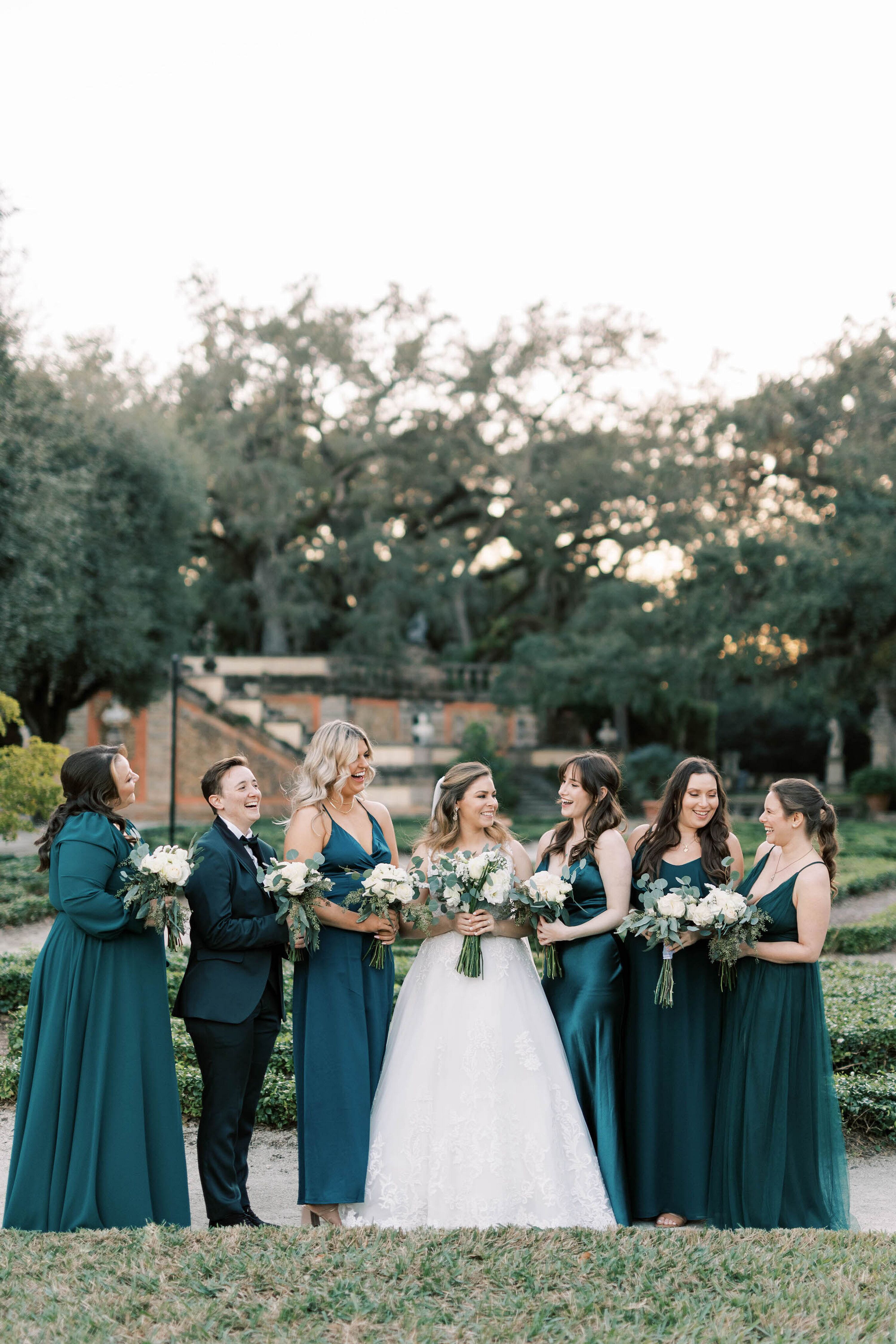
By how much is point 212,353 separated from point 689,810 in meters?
29.0

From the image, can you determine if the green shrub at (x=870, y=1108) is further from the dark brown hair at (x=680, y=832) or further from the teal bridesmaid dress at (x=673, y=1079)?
the dark brown hair at (x=680, y=832)

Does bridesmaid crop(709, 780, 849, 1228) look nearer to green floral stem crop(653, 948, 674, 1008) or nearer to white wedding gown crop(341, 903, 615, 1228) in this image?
green floral stem crop(653, 948, 674, 1008)

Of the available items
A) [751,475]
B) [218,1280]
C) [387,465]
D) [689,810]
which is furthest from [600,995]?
[387,465]

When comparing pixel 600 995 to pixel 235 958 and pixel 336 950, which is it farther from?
pixel 235 958

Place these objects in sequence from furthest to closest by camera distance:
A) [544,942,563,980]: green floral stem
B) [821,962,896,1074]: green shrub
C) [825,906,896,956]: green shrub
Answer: [825,906,896,956]: green shrub → [821,962,896,1074]: green shrub → [544,942,563,980]: green floral stem

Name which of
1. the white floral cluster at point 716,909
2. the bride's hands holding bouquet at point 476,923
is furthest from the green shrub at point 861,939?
the bride's hands holding bouquet at point 476,923

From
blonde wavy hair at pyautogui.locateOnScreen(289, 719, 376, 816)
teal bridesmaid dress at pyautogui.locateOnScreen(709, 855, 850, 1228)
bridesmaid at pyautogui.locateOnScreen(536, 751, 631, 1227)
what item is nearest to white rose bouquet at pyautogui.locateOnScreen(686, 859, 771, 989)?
teal bridesmaid dress at pyautogui.locateOnScreen(709, 855, 850, 1228)

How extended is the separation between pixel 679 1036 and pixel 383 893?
1.36 m

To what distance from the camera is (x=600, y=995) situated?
487cm

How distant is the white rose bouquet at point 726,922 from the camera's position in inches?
182

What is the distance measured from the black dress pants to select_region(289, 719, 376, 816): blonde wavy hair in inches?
32.8

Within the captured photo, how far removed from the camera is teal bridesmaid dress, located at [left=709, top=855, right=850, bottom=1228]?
15.4 ft

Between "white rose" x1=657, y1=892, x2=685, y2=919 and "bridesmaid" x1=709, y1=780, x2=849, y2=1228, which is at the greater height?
"white rose" x1=657, y1=892, x2=685, y2=919

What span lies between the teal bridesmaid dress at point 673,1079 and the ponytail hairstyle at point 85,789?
85.3 inches
